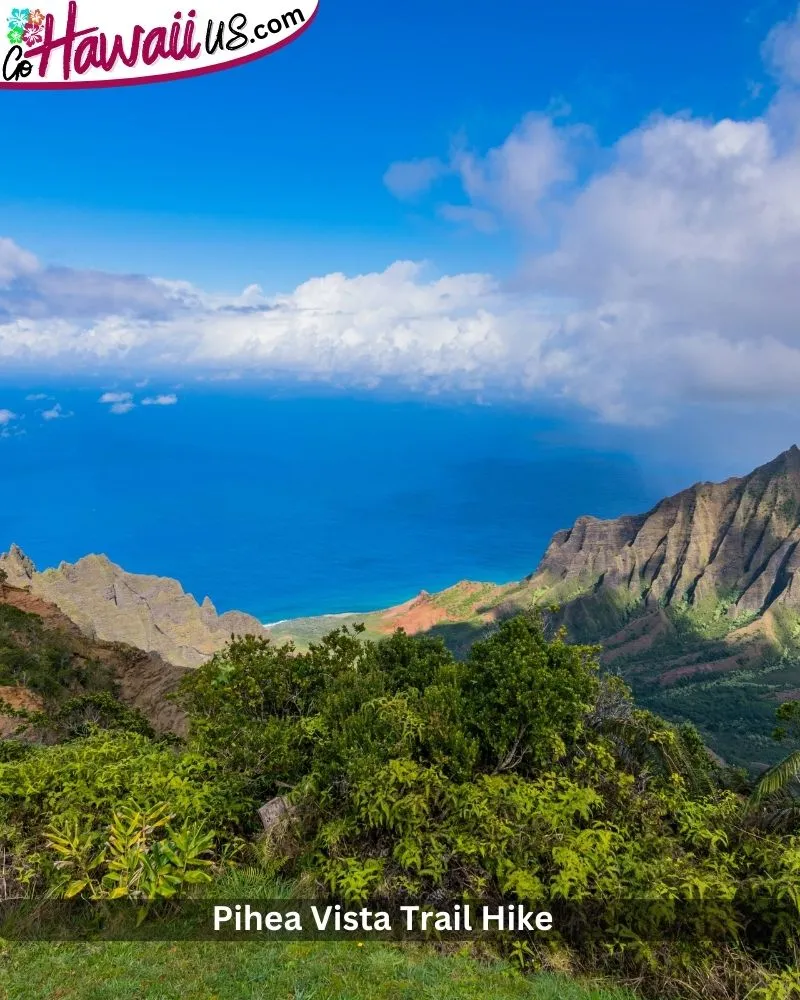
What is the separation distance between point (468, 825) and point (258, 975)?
2.72m

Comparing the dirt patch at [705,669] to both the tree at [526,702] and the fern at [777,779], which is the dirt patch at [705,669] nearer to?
the fern at [777,779]

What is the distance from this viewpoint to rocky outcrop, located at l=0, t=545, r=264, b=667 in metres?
77.1

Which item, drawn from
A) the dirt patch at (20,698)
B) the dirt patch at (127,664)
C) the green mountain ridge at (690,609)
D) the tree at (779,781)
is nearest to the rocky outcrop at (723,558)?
the green mountain ridge at (690,609)

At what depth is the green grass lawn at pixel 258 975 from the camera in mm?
5582

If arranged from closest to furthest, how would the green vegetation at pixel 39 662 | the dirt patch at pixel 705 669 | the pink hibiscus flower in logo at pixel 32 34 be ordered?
the pink hibiscus flower in logo at pixel 32 34
the green vegetation at pixel 39 662
the dirt patch at pixel 705 669

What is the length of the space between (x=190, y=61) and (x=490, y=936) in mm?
16529

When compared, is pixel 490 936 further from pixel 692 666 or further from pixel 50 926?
pixel 692 666

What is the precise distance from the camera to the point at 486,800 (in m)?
7.45

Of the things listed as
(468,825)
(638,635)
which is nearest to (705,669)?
(638,635)

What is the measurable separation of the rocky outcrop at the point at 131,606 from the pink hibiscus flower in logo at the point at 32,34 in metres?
64.7

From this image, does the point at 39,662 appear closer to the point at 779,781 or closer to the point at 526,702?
the point at 526,702

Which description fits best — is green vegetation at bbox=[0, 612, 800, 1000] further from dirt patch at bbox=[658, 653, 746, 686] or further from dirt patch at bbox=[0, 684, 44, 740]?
dirt patch at bbox=[658, 653, 746, 686]

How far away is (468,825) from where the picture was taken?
725 centimetres

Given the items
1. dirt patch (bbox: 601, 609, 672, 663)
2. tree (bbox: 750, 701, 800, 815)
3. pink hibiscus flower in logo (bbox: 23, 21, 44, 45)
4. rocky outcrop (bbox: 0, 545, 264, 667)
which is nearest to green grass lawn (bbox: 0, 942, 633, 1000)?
tree (bbox: 750, 701, 800, 815)
